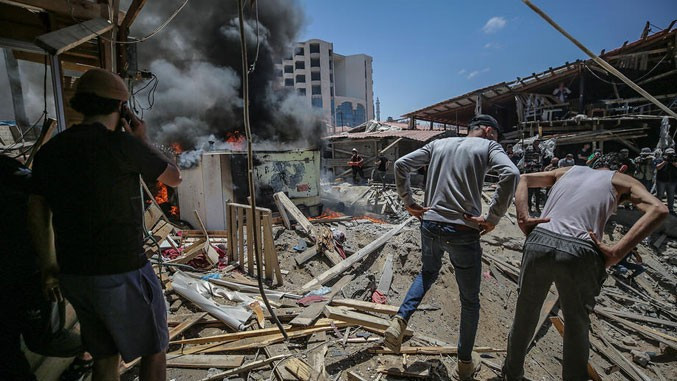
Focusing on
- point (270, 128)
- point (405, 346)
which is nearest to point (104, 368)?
point (405, 346)

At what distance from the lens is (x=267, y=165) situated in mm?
9258

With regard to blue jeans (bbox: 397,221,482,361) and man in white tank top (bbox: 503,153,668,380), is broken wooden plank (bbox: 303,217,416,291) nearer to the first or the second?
blue jeans (bbox: 397,221,482,361)

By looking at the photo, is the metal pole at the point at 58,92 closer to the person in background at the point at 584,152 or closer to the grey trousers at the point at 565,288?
the grey trousers at the point at 565,288

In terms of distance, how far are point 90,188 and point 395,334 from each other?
2422 mm

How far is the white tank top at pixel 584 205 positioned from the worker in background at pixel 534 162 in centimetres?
886

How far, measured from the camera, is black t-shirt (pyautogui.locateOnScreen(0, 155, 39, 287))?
1765 mm

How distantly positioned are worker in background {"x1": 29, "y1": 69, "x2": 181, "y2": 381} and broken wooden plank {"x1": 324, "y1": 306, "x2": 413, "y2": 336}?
6.62 ft

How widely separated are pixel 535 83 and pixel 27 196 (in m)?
17.8

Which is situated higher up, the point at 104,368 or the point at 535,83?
the point at 535,83

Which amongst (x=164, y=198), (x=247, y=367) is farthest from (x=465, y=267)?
(x=164, y=198)

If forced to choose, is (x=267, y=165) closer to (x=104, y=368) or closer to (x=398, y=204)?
(x=398, y=204)

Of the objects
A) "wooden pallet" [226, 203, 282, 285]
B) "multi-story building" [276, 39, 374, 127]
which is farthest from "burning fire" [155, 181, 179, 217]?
"multi-story building" [276, 39, 374, 127]

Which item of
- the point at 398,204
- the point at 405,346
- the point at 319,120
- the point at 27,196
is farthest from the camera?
the point at 319,120

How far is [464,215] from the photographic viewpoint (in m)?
2.56
